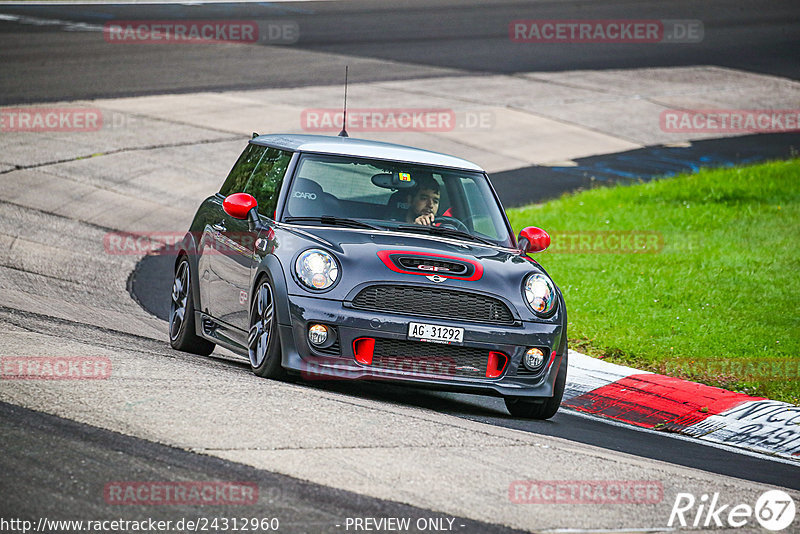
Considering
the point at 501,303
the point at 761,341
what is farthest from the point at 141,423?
the point at 761,341

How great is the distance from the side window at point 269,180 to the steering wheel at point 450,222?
45.8 inches

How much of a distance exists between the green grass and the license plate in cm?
326

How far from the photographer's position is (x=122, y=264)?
13500 mm

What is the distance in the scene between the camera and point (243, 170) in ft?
31.0

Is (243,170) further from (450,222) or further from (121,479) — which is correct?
(121,479)

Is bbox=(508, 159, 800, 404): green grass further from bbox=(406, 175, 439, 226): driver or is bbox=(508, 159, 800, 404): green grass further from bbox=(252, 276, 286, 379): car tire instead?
bbox=(252, 276, 286, 379): car tire

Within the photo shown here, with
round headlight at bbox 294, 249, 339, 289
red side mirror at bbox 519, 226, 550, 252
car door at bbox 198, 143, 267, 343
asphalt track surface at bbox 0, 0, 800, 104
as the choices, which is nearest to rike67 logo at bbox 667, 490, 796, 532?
round headlight at bbox 294, 249, 339, 289

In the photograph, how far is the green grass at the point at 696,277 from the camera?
34.1 ft

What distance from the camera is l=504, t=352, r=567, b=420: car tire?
802 centimetres

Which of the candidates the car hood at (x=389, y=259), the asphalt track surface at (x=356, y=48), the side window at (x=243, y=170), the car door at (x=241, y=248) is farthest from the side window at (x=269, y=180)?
the asphalt track surface at (x=356, y=48)

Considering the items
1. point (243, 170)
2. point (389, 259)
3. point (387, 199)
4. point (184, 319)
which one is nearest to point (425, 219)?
point (387, 199)

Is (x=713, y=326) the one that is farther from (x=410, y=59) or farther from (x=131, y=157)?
(x=410, y=59)

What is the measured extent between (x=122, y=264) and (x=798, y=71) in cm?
2167

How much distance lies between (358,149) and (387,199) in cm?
49
